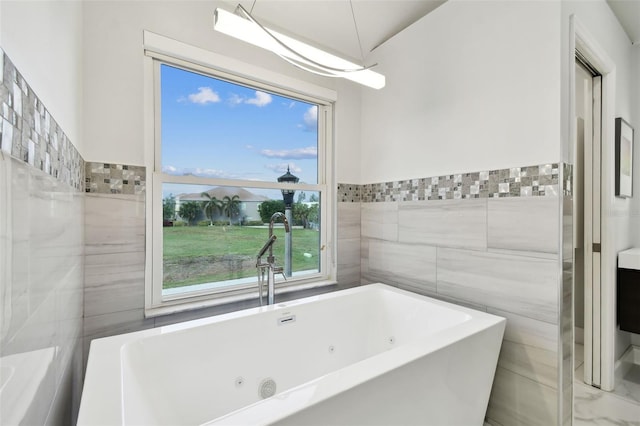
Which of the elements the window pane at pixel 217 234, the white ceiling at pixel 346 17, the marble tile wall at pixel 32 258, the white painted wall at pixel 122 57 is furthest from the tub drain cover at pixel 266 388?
the white ceiling at pixel 346 17

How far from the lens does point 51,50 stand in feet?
2.88

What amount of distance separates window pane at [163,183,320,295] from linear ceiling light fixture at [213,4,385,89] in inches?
43.5

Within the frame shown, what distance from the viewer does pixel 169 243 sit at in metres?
1.90

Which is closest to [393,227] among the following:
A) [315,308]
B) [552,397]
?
[315,308]

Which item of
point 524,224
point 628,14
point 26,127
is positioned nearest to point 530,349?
point 524,224

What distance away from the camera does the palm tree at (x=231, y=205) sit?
2.10m

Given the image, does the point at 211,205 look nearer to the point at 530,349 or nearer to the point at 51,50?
the point at 51,50

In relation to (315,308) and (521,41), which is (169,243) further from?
(521,41)

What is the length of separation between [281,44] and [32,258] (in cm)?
105

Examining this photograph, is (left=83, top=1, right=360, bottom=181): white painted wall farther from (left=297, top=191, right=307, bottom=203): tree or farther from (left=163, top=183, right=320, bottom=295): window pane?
(left=297, top=191, right=307, bottom=203): tree

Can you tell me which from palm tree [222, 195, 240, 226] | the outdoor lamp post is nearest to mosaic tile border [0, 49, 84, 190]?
palm tree [222, 195, 240, 226]

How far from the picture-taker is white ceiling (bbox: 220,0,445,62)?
1984 millimetres

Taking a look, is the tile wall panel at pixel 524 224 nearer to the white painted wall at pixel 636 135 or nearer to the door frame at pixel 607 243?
the door frame at pixel 607 243

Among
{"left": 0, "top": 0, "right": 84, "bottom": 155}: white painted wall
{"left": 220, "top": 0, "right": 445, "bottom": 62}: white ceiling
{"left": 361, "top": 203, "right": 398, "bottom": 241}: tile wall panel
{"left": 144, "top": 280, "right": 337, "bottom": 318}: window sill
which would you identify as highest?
{"left": 220, "top": 0, "right": 445, "bottom": 62}: white ceiling
